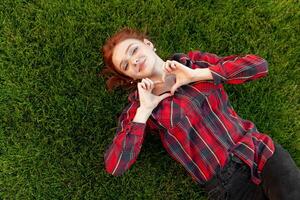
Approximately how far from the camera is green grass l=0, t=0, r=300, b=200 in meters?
3.34

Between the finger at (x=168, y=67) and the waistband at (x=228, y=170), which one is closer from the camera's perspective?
the finger at (x=168, y=67)

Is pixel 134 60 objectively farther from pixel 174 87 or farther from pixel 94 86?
pixel 94 86

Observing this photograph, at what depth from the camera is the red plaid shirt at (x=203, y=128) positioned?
113 inches

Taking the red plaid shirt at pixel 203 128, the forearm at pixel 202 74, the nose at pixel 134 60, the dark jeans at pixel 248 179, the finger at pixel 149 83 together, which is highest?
the nose at pixel 134 60

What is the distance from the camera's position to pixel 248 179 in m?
2.99

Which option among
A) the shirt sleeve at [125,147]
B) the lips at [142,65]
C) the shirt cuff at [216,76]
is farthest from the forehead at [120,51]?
the shirt cuff at [216,76]

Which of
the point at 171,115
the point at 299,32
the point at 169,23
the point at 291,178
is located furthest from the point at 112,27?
the point at 291,178

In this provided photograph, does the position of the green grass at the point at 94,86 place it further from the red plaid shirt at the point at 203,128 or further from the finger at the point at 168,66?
the finger at the point at 168,66

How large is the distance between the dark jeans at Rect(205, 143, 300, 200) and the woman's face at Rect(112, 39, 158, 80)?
31.1 inches

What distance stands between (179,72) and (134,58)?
0.94 ft

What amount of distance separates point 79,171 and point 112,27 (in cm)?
109

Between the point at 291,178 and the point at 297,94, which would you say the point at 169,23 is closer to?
the point at 297,94

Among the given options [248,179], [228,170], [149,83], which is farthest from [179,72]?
[248,179]

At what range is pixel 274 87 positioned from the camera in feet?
11.6
